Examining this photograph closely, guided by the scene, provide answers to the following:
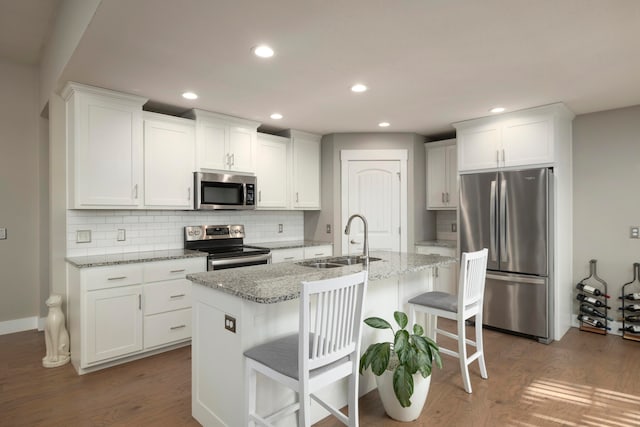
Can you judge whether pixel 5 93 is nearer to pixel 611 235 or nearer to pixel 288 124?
pixel 288 124

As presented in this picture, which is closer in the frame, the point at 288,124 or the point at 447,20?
the point at 447,20

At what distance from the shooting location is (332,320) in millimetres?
1755

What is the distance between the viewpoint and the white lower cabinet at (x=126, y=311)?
294 centimetres

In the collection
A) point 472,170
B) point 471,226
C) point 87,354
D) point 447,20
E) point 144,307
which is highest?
point 447,20

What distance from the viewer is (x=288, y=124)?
4.60 meters

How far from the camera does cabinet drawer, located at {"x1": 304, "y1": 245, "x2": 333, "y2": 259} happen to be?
15.6 feet

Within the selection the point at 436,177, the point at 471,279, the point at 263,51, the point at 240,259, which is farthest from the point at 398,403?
the point at 436,177

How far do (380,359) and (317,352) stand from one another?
2.08 feet

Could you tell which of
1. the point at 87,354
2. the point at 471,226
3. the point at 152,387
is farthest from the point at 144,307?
the point at 471,226

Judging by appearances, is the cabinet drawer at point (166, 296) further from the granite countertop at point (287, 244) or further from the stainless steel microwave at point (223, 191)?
the granite countertop at point (287, 244)

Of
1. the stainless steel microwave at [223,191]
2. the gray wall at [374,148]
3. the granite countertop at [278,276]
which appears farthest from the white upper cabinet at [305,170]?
the granite countertop at [278,276]

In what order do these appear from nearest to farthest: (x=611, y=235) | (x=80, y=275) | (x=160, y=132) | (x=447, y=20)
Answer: (x=447, y=20), (x=80, y=275), (x=160, y=132), (x=611, y=235)

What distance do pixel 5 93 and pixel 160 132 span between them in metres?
1.78

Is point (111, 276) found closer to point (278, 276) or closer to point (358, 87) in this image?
point (278, 276)
